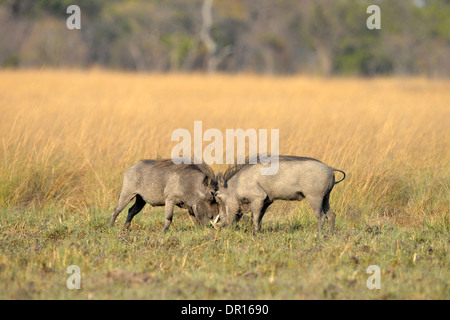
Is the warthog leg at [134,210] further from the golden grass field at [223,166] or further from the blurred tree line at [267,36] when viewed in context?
the blurred tree line at [267,36]

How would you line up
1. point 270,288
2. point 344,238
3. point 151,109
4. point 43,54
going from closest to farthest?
point 270,288 < point 344,238 < point 151,109 < point 43,54

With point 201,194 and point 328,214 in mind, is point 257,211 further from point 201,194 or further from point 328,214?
point 328,214

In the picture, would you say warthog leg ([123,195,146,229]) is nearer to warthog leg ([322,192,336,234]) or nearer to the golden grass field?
the golden grass field

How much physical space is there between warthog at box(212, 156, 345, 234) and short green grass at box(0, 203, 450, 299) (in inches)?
6.7

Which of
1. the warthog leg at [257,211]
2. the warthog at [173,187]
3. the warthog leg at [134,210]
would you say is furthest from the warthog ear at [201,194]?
the warthog leg at [134,210]

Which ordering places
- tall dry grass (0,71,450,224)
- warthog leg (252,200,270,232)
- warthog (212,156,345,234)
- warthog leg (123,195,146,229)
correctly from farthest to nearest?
tall dry grass (0,71,450,224) → warthog leg (123,195,146,229) → warthog leg (252,200,270,232) → warthog (212,156,345,234)

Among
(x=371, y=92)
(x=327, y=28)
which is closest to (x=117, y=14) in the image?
(x=327, y=28)

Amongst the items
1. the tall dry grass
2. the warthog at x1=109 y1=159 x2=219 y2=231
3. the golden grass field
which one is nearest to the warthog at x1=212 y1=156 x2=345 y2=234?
the warthog at x1=109 y1=159 x2=219 y2=231

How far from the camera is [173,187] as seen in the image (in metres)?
5.06

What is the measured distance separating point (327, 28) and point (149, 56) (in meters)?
8.58

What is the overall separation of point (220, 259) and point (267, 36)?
90.1ft

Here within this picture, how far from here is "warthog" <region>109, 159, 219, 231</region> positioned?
5.07 metres

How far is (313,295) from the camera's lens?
3621 millimetres

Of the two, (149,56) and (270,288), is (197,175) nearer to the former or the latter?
(270,288)
